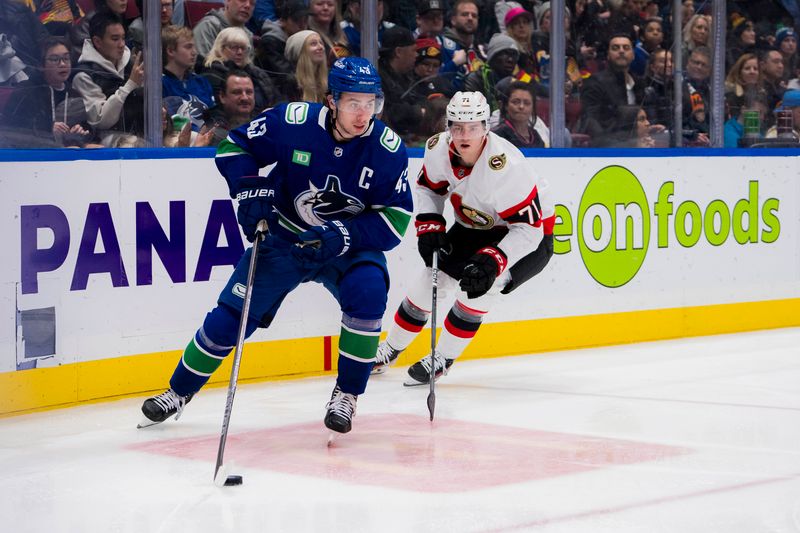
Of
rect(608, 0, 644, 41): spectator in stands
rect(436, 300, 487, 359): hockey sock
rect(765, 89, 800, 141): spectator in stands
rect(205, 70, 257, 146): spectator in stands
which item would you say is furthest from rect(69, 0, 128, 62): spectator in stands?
rect(765, 89, 800, 141): spectator in stands

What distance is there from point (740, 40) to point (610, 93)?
101 cm

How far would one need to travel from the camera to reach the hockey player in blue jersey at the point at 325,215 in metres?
3.88

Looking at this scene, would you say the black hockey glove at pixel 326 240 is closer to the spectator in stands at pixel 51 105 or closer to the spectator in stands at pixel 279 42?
the spectator in stands at pixel 51 105

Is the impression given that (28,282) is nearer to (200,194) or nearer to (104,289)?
(104,289)

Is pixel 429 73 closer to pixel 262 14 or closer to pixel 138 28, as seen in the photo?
pixel 262 14

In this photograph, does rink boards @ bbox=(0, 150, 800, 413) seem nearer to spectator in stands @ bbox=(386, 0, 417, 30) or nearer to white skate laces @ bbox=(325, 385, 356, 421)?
spectator in stands @ bbox=(386, 0, 417, 30)

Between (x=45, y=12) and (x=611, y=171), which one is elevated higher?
(x=45, y=12)

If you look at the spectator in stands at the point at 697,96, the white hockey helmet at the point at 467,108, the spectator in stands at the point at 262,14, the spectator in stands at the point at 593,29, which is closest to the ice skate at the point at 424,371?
the white hockey helmet at the point at 467,108

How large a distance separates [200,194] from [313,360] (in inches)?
35.2

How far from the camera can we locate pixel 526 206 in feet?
15.9

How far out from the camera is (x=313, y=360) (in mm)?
5434

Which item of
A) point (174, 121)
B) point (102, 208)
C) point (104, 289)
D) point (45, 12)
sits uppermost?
point (45, 12)

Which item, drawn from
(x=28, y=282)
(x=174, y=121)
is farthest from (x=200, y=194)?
(x=28, y=282)

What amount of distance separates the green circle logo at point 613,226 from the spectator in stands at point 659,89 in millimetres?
524
